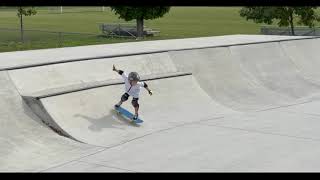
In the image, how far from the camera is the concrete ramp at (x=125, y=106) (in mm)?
9234

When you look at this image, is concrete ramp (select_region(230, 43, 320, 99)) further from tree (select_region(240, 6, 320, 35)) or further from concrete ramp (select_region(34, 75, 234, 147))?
tree (select_region(240, 6, 320, 35))

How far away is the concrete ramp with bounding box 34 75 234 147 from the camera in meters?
9.23

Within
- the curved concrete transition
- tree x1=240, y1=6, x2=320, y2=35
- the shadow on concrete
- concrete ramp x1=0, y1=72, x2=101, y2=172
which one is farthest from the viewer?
tree x1=240, y1=6, x2=320, y2=35

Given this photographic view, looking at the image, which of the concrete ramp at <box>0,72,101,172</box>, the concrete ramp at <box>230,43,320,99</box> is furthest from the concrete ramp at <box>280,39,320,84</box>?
the concrete ramp at <box>0,72,101,172</box>

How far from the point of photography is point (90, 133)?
30.1 ft

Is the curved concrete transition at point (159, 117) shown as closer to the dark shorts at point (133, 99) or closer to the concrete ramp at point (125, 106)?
the concrete ramp at point (125, 106)

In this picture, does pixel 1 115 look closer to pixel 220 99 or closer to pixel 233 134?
pixel 233 134

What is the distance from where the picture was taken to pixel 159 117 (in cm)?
1085

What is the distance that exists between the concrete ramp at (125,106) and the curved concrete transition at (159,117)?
25 millimetres

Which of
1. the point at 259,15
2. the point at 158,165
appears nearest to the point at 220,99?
the point at 158,165

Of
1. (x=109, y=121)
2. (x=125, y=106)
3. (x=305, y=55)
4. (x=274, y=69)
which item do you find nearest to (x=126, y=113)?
(x=109, y=121)

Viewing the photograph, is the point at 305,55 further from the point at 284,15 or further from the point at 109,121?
the point at 284,15

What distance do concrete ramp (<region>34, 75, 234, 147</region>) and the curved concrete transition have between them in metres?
0.03

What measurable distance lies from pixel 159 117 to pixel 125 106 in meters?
0.86
